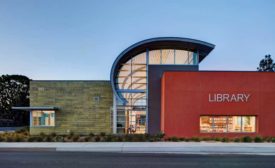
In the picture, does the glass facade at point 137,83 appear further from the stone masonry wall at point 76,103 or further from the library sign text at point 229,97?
the library sign text at point 229,97

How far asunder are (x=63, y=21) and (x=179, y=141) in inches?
709

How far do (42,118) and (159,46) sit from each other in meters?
14.4

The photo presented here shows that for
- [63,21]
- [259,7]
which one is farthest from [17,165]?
Result: [259,7]

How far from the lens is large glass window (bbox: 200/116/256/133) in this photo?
20.7 meters

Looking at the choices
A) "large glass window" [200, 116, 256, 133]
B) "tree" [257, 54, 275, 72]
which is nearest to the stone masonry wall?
"large glass window" [200, 116, 256, 133]

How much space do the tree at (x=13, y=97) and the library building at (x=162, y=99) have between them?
2620 cm

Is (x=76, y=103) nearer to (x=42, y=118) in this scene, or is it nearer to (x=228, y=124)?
(x=42, y=118)

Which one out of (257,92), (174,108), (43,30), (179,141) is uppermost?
(43,30)

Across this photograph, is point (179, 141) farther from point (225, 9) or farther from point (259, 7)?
point (259, 7)

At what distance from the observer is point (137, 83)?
83.9ft

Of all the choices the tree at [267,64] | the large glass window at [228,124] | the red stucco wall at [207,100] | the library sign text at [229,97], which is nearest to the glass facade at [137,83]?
the red stucco wall at [207,100]

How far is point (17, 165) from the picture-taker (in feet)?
32.8

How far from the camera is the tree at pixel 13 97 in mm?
49875

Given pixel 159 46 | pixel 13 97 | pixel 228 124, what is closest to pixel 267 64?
pixel 159 46
